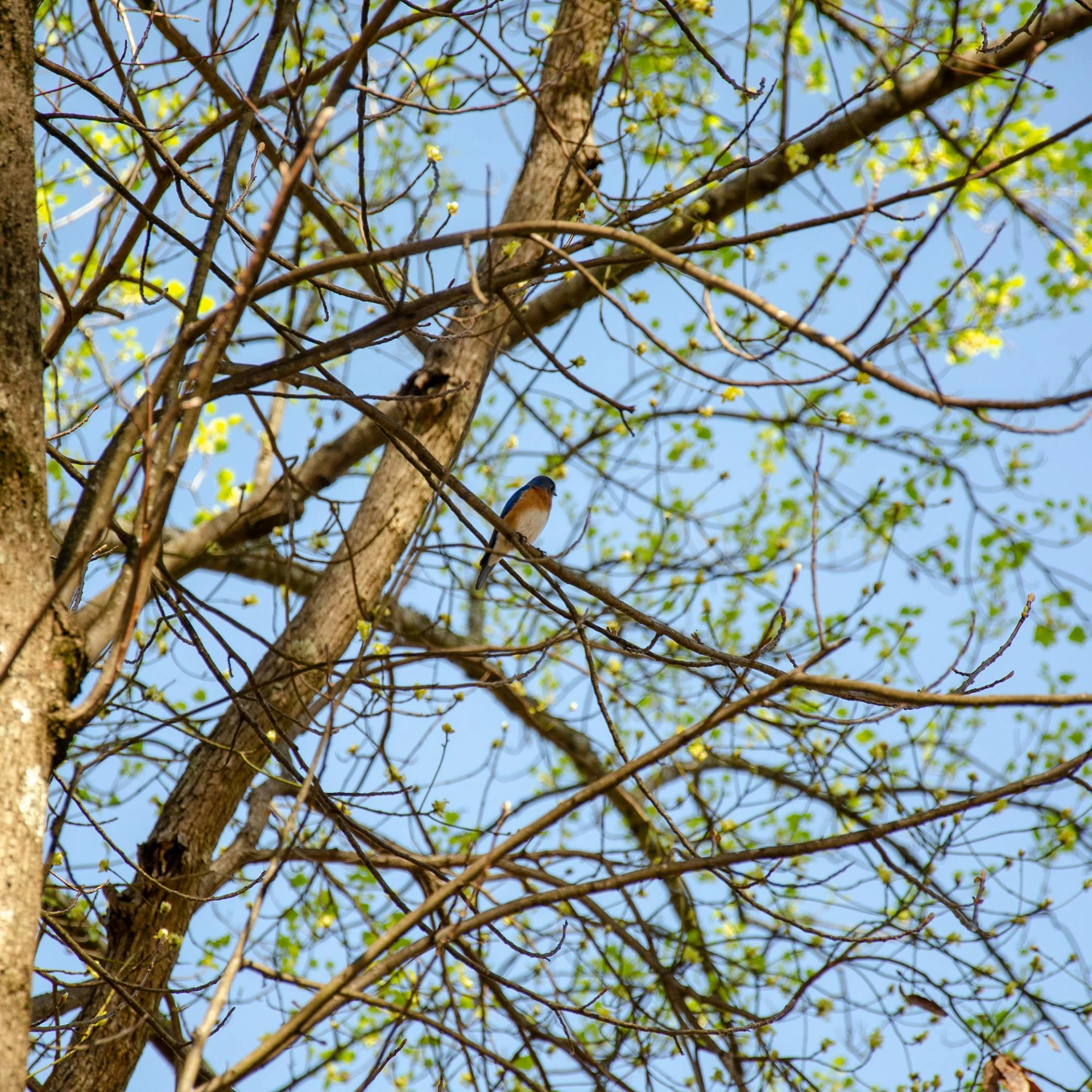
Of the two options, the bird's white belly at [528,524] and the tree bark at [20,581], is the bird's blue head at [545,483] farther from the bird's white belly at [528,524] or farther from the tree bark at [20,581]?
the tree bark at [20,581]

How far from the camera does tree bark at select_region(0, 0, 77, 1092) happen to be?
1.72 m

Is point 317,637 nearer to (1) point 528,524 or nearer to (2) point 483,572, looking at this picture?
(2) point 483,572

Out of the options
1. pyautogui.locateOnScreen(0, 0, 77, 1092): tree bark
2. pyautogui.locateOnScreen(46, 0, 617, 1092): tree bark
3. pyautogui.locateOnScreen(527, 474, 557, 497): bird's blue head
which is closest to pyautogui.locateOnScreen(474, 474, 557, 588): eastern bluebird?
pyautogui.locateOnScreen(527, 474, 557, 497): bird's blue head

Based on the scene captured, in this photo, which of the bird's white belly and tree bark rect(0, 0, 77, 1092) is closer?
tree bark rect(0, 0, 77, 1092)

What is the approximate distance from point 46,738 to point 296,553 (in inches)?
64.4

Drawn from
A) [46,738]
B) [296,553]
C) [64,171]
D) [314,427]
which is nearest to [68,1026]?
[46,738]

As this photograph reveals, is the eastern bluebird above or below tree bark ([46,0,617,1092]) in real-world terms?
above

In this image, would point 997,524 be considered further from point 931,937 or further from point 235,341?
point 235,341

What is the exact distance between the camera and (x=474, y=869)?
1725 millimetres

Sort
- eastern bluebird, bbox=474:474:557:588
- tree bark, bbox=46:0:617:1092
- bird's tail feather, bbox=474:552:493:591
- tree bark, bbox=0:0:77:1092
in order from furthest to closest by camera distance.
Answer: eastern bluebird, bbox=474:474:557:588, bird's tail feather, bbox=474:552:493:591, tree bark, bbox=46:0:617:1092, tree bark, bbox=0:0:77:1092

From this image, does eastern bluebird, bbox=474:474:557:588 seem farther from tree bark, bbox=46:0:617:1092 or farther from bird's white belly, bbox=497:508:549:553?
tree bark, bbox=46:0:617:1092

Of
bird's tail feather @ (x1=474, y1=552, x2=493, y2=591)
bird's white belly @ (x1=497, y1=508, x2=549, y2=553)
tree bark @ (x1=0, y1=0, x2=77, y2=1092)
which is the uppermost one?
bird's white belly @ (x1=497, y1=508, x2=549, y2=553)

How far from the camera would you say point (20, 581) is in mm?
1929

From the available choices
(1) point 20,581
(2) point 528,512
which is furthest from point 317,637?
(2) point 528,512
